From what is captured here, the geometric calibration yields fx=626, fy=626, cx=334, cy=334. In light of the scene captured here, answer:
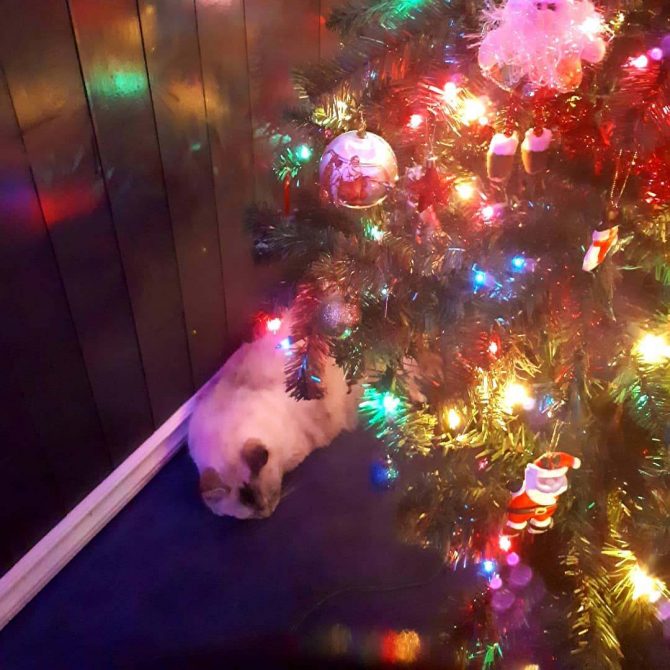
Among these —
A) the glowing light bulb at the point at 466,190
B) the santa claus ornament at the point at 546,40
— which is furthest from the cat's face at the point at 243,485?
the santa claus ornament at the point at 546,40

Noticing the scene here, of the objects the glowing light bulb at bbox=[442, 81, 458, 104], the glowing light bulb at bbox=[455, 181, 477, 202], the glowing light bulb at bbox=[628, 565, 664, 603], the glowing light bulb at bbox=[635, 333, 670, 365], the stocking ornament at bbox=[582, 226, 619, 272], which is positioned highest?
the glowing light bulb at bbox=[442, 81, 458, 104]

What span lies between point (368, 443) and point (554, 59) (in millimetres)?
1003

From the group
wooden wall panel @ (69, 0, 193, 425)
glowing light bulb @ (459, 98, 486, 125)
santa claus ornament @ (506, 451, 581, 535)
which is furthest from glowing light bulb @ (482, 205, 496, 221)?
wooden wall panel @ (69, 0, 193, 425)

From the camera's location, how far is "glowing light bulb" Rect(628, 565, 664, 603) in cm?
92

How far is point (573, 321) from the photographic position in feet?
2.63

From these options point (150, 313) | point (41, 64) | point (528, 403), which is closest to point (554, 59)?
point (528, 403)

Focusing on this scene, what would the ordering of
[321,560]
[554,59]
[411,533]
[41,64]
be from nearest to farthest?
A: [554,59] < [41,64] < [411,533] < [321,560]

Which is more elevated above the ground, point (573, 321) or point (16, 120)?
point (16, 120)

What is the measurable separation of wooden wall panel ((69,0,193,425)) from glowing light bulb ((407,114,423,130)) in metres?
0.48

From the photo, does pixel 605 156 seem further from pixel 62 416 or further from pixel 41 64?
Answer: pixel 62 416

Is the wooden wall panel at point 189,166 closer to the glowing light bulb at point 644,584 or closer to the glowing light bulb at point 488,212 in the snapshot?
the glowing light bulb at point 488,212

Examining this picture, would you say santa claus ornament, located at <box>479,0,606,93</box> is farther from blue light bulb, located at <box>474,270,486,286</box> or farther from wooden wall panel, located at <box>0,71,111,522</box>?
wooden wall panel, located at <box>0,71,111,522</box>

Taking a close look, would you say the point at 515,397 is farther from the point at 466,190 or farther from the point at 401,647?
the point at 401,647

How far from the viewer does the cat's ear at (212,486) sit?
1274 millimetres
